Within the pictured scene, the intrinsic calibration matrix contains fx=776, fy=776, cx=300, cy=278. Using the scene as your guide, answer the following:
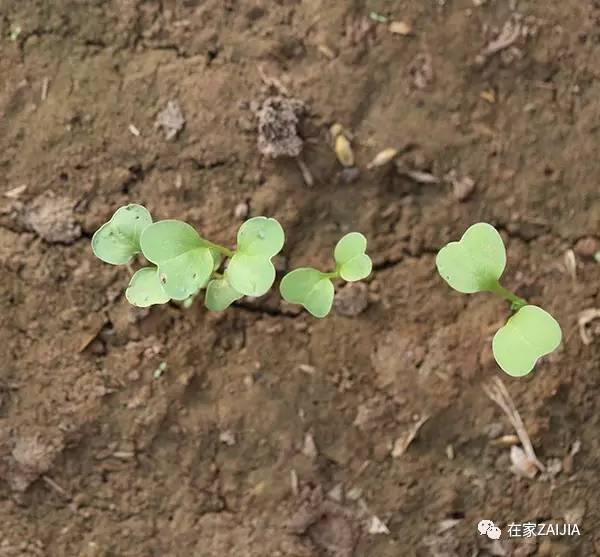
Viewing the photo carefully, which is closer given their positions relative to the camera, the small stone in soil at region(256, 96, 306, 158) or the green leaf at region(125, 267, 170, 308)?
the green leaf at region(125, 267, 170, 308)

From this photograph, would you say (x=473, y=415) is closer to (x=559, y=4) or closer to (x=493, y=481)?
(x=493, y=481)

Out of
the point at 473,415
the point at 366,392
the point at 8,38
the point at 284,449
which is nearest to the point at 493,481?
the point at 473,415

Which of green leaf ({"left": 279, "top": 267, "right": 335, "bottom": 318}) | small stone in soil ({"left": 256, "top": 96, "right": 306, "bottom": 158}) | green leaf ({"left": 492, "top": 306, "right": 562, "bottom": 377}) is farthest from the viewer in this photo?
small stone in soil ({"left": 256, "top": 96, "right": 306, "bottom": 158})

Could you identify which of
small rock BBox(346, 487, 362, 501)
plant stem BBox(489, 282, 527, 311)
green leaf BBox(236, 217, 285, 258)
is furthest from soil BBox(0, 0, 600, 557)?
green leaf BBox(236, 217, 285, 258)

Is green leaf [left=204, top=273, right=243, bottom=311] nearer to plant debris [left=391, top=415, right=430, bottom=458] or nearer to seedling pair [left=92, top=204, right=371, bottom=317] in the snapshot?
seedling pair [left=92, top=204, right=371, bottom=317]

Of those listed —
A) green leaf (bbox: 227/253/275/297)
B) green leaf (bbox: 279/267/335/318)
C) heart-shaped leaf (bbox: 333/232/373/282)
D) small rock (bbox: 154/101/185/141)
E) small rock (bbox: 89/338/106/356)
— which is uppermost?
small rock (bbox: 154/101/185/141)

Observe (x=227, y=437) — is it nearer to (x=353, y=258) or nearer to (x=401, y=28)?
(x=353, y=258)

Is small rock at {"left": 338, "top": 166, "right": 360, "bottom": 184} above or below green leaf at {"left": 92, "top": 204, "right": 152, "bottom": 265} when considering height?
below

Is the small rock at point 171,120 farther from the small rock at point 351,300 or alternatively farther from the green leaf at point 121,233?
the small rock at point 351,300
